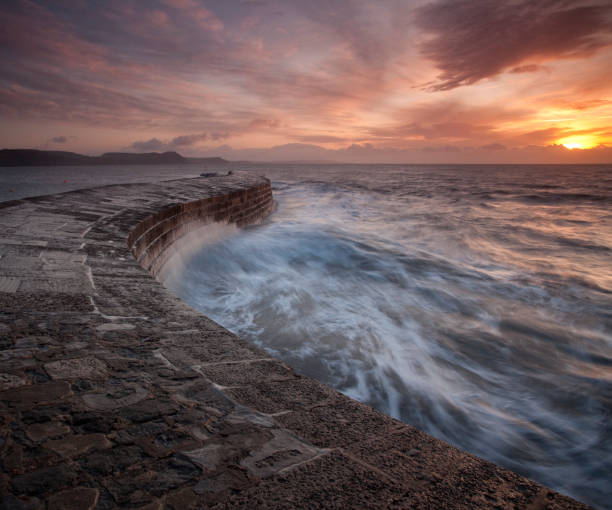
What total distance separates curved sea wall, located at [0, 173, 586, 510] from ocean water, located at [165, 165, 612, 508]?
5.85 feet

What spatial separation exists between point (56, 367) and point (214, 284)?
4369 mm

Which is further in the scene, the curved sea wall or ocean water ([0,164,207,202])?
ocean water ([0,164,207,202])

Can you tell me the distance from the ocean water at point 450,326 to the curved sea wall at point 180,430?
1782mm

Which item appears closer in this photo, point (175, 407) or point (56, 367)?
point (175, 407)

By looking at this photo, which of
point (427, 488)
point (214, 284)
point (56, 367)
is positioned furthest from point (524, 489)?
point (214, 284)

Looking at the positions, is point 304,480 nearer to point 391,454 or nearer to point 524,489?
point 391,454

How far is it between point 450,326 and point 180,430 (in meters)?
4.37

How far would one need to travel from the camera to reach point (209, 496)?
3.27 ft

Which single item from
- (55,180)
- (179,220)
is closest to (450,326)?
(179,220)

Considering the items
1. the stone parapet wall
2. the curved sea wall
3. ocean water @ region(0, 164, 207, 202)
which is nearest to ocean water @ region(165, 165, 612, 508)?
the stone parapet wall

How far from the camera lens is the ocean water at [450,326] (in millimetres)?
2936

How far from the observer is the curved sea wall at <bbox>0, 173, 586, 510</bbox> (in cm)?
102

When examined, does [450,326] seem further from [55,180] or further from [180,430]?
[55,180]

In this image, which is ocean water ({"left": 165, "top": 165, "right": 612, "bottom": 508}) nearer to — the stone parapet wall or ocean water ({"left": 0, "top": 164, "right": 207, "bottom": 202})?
the stone parapet wall
